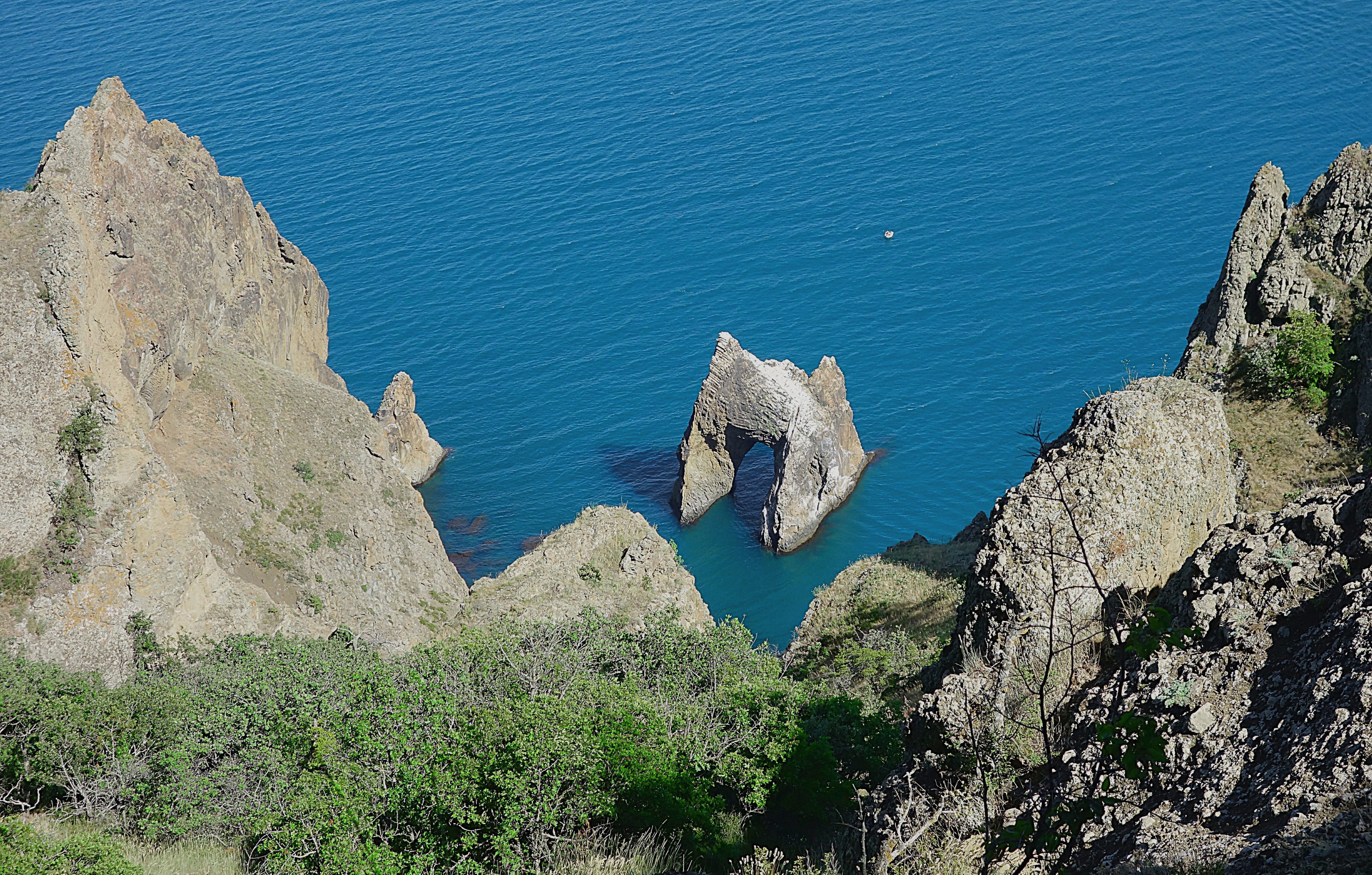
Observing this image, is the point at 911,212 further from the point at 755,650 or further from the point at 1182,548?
the point at 1182,548

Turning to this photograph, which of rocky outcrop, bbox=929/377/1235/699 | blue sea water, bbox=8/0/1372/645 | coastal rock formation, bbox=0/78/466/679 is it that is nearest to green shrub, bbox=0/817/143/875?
rocky outcrop, bbox=929/377/1235/699

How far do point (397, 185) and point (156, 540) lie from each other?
77.9 metres

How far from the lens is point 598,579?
4844cm

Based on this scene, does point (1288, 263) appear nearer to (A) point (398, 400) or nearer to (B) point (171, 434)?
(B) point (171, 434)

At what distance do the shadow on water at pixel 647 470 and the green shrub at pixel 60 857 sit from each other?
58089 mm

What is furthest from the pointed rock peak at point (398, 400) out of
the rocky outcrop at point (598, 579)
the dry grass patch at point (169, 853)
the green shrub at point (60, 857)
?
the green shrub at point (60, 857)

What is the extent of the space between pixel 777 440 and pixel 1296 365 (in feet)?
143

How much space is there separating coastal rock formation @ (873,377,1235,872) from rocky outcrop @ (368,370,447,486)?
214 ft

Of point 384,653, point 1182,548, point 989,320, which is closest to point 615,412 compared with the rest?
point 989,320

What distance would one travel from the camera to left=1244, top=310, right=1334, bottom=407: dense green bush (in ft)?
88.6

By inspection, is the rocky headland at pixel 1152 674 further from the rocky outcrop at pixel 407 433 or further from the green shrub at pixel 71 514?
the rocky outcrop at pixel 407 433

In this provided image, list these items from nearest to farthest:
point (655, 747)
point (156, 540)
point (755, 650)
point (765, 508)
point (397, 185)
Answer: point (655, 747) < point (755, 650) < point (156, 540) < point (765, 508) < point (397, 185)

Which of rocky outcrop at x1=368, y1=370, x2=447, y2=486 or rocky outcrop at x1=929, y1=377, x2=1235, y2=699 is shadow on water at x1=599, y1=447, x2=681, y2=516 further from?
rocky outcrop at x1=929, y1=377, x2=1235, y2=699

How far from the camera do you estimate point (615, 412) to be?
82062 mm
